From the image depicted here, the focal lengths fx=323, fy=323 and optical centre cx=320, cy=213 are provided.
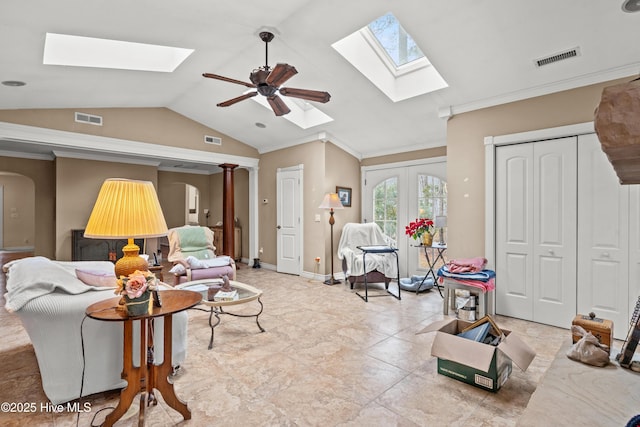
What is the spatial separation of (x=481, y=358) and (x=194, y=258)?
3.85 metres

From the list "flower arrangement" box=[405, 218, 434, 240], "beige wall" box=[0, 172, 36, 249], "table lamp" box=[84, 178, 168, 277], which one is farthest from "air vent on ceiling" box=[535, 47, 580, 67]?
"beige wall" box=[0, 172, 36, 249]

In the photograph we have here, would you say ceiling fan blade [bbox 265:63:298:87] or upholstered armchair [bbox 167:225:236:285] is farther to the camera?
upholstered armchair [bbox 167:225:236:285]

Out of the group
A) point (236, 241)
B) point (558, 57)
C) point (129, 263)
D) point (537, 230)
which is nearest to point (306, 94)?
point (129, 263)

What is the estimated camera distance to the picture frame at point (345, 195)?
5.97m

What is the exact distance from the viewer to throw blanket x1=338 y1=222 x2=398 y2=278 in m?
5.09

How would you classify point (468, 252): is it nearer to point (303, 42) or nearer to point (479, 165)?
point (479, 165)

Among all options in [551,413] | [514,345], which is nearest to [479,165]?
A: [514,345]

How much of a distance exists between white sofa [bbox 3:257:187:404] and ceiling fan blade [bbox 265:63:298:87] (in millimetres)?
2163

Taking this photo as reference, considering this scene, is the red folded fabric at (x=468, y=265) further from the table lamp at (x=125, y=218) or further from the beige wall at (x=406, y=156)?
the table lamp at (x=125, y=218)

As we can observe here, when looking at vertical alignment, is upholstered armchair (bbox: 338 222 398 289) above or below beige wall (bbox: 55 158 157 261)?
below

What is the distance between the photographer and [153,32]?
124 inches

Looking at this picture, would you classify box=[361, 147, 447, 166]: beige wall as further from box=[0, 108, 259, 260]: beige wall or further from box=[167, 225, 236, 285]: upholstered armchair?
box=[167, 225, 236, 285]: upholstered armchair

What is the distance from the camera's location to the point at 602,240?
3.24m

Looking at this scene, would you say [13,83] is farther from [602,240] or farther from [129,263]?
[602,240]
